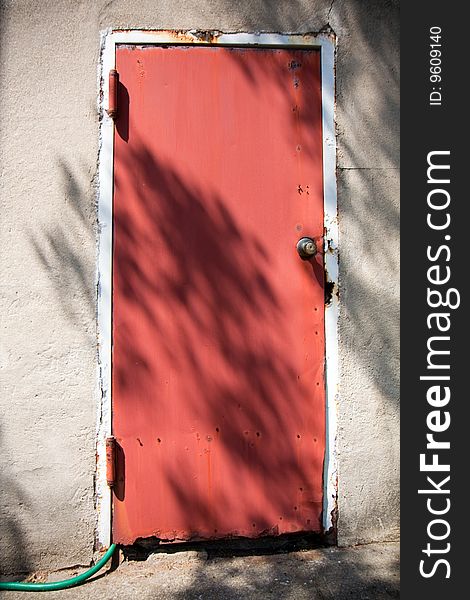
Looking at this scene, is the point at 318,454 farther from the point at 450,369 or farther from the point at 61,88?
the point at 61,88

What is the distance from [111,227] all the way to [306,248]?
94 cm

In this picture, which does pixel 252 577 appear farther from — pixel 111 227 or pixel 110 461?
pixel 111 227

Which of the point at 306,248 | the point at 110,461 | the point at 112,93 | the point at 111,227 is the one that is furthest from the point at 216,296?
the point at 112,93

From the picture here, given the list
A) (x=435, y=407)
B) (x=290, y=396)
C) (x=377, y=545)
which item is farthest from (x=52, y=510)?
(x=435, y=407)

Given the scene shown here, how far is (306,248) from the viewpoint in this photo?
2896 mm

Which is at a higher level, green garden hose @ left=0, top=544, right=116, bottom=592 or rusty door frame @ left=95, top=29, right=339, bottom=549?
rusty door frame @ left=95, top=29, right=339, bottom=549

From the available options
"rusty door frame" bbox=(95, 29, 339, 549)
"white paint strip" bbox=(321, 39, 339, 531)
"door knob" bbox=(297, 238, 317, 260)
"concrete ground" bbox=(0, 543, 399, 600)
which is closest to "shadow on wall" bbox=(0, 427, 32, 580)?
"concrete ground" bbox=(0, 543, 399, 600)

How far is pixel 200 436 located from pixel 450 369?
1.26 m

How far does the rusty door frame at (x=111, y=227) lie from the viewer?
9.47 feet

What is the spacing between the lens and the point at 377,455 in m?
3.04

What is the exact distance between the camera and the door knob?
2893 mm

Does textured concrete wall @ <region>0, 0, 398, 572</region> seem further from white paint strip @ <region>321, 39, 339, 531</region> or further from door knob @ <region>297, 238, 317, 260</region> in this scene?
door knob @ <region>297, 238, 317, 260</region>

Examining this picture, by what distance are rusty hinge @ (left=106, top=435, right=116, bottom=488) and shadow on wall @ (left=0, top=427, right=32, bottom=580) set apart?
0.39 m

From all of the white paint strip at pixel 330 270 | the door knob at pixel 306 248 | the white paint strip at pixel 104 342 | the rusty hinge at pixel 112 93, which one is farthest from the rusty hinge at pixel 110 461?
the rusty hinge at pixel 112 93
